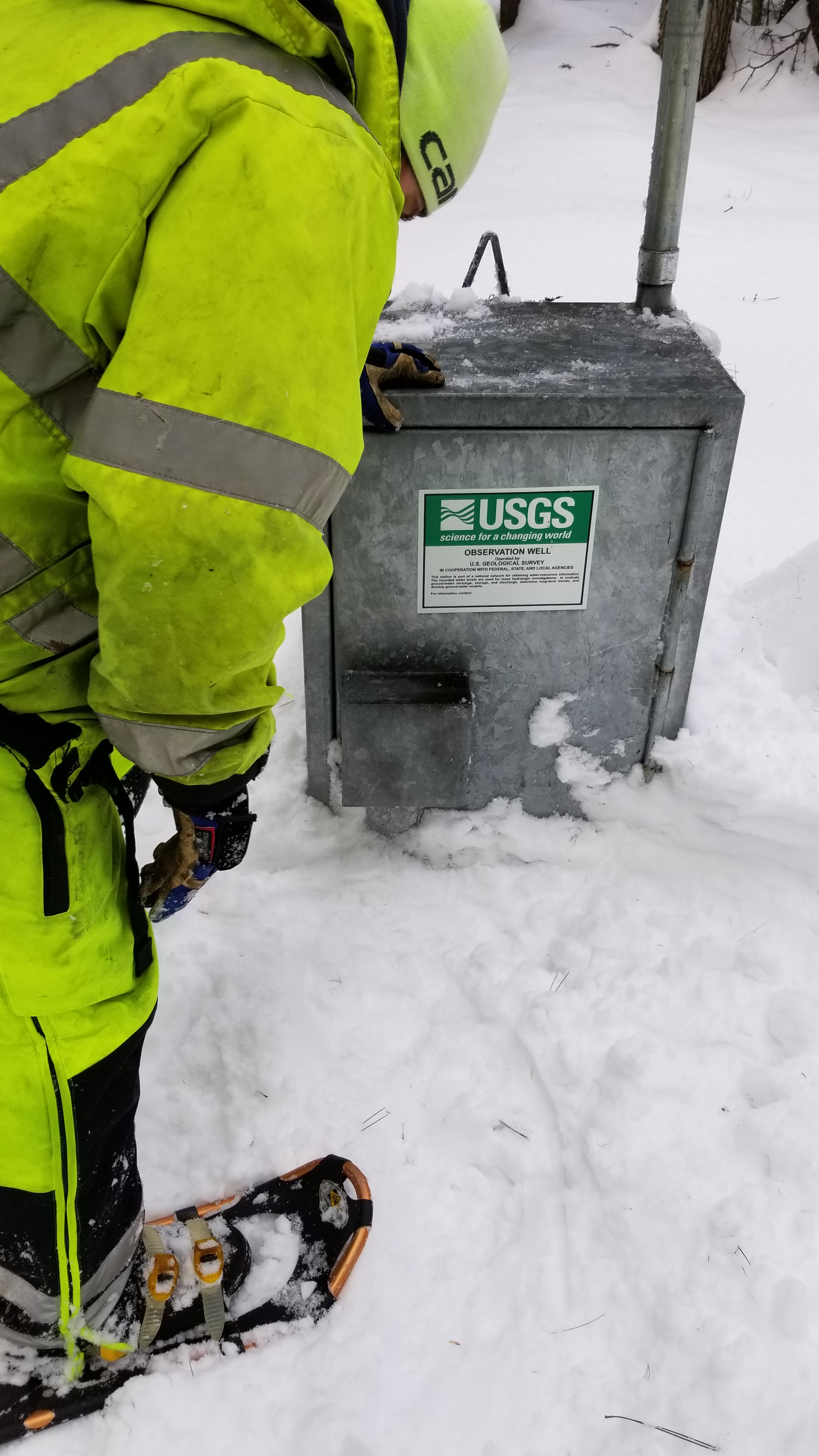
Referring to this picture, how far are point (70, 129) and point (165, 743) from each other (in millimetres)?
700

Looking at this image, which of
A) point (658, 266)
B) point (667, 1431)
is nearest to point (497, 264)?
point (658, 266)

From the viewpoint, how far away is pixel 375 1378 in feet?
5.64

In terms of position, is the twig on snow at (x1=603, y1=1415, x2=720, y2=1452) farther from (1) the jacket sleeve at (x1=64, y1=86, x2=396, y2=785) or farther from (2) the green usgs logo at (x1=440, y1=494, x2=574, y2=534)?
(2) the green usgs logo at (x1=440, y1=494, x2=574, y2=534)

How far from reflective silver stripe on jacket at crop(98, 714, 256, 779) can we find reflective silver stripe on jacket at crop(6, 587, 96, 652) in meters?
0.11

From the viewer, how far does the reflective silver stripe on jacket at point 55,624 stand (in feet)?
4.17

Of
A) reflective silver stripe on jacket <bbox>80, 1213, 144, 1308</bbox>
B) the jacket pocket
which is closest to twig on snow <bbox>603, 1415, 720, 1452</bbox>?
reflective silver stripe on jacket <bbox>80, 1213, 144, 1308</bbox>

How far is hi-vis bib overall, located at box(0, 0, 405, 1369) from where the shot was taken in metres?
1.04

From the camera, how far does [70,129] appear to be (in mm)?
1039

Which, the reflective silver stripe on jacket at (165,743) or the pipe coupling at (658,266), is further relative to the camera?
the pipe coupling at (658,266)

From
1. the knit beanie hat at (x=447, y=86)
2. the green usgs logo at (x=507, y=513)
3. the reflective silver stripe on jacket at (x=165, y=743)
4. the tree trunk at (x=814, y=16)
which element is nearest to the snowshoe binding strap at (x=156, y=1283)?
the reflective silver stripe on jacket at (x=165, y=743)

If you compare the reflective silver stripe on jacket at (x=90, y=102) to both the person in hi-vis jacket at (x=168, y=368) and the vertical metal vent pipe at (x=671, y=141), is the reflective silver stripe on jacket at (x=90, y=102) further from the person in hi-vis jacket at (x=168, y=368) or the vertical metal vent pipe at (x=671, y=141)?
the vertical metal vent pipe at (x=671, y=141)

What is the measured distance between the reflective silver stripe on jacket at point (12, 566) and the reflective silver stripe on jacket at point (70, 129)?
0.16 m

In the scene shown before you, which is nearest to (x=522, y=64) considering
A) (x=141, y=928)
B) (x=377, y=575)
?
(x=377, y=575)

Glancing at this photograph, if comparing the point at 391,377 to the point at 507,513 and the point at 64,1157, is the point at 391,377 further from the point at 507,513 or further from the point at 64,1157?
the point at 64,1157
